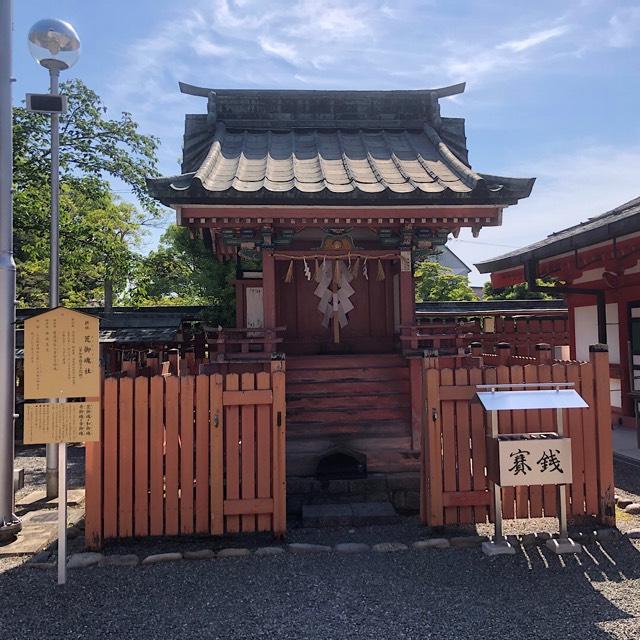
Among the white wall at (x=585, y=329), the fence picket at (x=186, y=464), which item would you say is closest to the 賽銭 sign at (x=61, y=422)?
the fence picket at (x=186, y=464)

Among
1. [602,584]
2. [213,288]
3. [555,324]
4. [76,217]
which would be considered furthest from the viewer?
[213,288]

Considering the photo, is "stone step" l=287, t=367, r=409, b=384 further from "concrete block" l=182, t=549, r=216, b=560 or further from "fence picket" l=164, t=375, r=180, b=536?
"concrete block" l=182, t=549, r=216, b=560

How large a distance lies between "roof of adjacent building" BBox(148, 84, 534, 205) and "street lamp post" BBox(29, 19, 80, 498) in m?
1.26

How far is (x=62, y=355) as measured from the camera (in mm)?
4312

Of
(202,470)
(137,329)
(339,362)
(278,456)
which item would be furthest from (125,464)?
(137,329)

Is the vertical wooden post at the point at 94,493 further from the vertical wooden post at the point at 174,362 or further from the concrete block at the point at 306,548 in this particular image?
the vertical wooden post at the point at 174,362

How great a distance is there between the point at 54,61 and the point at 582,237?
861 centimetres

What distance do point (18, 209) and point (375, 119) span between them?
7574 millimetres

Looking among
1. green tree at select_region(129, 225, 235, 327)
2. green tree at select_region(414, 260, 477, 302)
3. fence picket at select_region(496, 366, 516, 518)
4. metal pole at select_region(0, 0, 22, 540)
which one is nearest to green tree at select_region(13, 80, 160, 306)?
green tree at select_region(129, 225, 235, 327)

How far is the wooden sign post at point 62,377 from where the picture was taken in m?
4.18

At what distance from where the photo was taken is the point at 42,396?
4.20 metres

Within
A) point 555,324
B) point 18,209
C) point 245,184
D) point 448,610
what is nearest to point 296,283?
point 245,184

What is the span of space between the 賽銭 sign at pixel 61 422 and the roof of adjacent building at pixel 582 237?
7786mm

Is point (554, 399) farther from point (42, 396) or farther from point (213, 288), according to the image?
point (213, 288)
